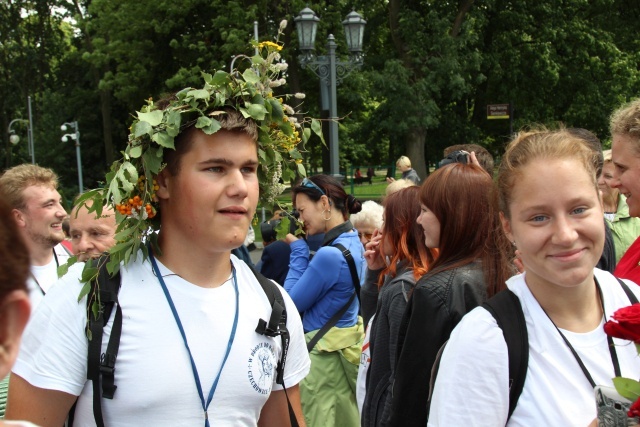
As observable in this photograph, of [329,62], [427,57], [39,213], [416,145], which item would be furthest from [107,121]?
[39,213]

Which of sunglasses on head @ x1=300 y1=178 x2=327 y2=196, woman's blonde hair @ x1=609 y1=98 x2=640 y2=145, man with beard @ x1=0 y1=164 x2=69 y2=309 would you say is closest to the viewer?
woman's blonde hair @ x1=609 y1=98 x2=640 y2=145

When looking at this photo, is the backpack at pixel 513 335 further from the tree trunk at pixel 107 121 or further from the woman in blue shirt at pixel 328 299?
the tree trunk at pixel 107 121

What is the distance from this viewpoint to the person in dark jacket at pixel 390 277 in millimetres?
3168

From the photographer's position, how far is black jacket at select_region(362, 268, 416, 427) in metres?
3.14

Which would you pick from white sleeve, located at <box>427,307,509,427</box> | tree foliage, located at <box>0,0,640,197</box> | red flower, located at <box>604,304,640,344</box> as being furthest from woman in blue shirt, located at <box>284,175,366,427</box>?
tree foliage, located at <box>0,0,640,197</box>

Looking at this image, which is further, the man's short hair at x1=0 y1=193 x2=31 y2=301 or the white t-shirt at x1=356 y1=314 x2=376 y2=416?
the white t-shirt at x1=356 y1=314 x2=376 y2=416

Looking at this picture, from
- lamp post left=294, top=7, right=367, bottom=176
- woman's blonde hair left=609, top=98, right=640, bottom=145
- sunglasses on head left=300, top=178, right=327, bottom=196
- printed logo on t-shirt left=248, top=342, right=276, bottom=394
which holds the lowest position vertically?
printed logo on t-shirt left=248, top=342, right=276, bottom=394

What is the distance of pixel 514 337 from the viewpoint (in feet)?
6.23

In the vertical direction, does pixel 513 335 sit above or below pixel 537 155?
below

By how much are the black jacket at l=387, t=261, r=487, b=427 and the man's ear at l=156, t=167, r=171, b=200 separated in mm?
1076

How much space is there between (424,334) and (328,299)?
7.15 ft

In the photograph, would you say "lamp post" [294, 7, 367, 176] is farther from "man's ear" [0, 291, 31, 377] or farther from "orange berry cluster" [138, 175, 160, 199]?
"man's ear" [0, 291, 31, 377]

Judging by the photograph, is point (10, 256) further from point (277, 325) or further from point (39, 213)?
point (39, 213)

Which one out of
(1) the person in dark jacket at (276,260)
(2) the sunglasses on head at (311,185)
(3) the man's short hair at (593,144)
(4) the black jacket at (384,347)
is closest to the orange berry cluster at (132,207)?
(4) the black jacket at (384,347)
